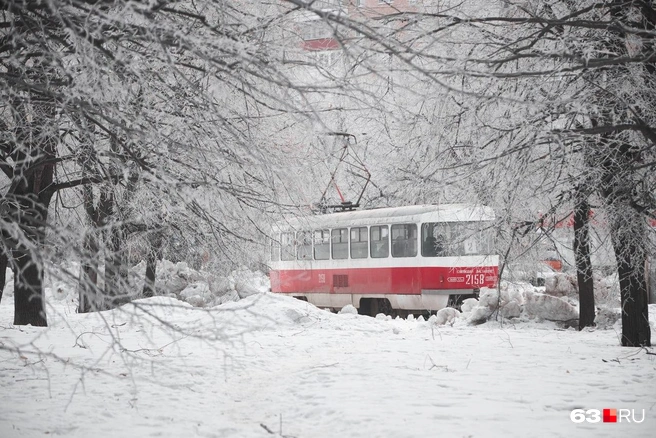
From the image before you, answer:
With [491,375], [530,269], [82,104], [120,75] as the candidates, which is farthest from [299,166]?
[530,269]

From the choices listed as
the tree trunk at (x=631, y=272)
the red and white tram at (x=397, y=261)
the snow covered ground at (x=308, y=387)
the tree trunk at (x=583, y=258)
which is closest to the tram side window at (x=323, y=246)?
the red and white tram at (x=397, y=261)

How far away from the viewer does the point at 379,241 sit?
1867cm

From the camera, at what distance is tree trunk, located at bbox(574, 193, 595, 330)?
32.3 feet

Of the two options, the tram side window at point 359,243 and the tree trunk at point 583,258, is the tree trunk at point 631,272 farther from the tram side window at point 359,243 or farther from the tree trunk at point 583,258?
the tram side window at point 359,243

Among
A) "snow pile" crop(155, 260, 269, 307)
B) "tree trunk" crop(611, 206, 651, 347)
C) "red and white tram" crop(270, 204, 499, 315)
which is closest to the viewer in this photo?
"tree trunk" crop(611, 206, 651, 347)

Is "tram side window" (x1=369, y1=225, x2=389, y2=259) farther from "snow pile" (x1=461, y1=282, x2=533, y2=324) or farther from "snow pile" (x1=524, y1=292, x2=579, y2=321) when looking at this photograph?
"snow pile" (x1=524, y1=292, x2=579, y2=321)

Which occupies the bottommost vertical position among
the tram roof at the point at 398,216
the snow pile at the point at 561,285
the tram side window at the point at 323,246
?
the snow pile at the point at 561,285

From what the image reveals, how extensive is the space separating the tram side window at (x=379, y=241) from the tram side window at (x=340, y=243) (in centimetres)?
108

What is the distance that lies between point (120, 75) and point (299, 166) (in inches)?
156

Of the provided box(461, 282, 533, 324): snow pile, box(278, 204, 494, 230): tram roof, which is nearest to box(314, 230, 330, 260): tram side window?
box(278, 204, 494, 230): tram roof

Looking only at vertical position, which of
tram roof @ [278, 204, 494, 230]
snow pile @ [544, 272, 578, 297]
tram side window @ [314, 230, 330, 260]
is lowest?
snow pile @ [544, 272, 578, 297]

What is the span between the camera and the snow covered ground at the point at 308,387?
4898 mm

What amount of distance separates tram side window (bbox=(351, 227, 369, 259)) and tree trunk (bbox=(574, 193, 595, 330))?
264 inches

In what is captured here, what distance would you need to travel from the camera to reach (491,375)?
281 inches
